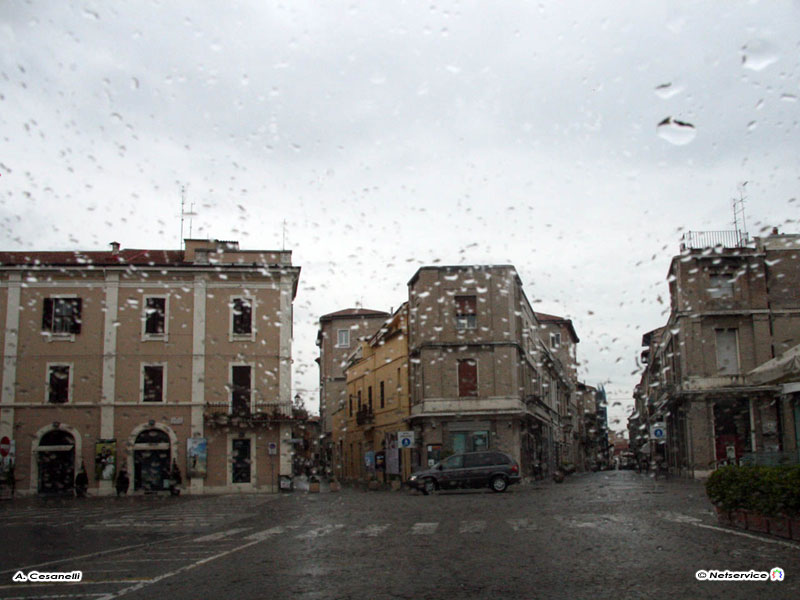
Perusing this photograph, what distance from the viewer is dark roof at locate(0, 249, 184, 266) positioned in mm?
37094

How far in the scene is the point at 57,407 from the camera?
35125mm

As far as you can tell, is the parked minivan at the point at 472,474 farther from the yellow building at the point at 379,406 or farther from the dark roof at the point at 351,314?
the dark roof at the point at 351,314

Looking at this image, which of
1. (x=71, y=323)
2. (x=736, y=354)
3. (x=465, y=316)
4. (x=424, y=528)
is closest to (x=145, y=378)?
(x=71, y=323)

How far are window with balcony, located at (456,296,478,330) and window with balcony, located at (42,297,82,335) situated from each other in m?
17.6

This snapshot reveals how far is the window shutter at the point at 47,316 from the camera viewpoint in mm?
35656

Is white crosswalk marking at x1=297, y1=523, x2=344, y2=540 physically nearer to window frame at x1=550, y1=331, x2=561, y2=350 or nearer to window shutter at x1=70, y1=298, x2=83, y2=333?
window shutter at x1=70, y1=298, x2=83, y2=333

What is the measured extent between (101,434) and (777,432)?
29532mm

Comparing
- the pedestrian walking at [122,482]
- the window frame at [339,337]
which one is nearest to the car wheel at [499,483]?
the pedestrian walking at [122,482]

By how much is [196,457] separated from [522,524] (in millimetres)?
22925

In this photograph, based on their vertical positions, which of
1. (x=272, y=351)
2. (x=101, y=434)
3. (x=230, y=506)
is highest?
(x=272, y=351)

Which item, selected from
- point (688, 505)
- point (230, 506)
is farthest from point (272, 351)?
point (688, 505)

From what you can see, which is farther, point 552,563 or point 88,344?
point 88,344

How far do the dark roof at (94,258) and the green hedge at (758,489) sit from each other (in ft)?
92.7

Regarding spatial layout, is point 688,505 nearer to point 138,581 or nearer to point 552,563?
Answer: point 552,563
